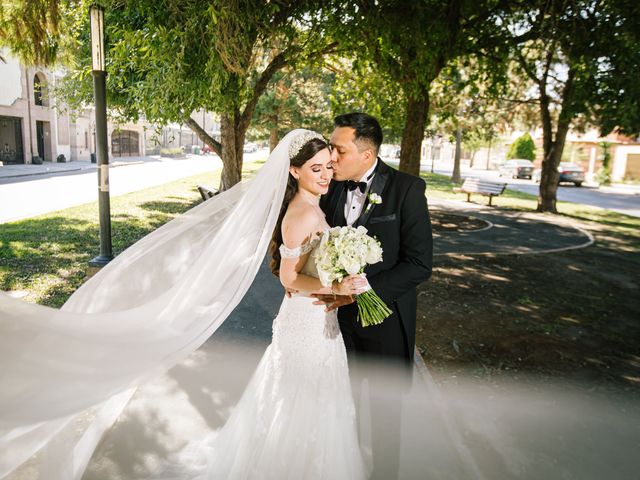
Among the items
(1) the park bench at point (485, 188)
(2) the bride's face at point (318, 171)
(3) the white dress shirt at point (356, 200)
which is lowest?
(1) the park bench at point (485, 188)

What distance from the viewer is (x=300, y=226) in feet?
10.00

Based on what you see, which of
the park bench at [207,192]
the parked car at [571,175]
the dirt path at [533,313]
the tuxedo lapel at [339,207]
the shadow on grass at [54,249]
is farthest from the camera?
the parked car at [571,175]

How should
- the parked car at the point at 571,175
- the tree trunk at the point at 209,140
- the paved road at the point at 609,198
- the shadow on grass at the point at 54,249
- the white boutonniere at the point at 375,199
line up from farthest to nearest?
the parked car at the point at 571,175, the paved road at the point at 609,198, the tree trunk at the point at 209,140, the shadow on grass at the point at 54,249, the white boutonniere at the point at 375,199

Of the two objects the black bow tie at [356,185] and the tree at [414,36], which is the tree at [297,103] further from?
the black bow tie at [356,185]

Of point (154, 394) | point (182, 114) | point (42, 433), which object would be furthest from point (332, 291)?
point (182, 114)

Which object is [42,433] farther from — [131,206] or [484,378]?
[131,206]

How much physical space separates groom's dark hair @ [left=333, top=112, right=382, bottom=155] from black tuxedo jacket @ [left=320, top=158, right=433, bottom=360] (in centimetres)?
21

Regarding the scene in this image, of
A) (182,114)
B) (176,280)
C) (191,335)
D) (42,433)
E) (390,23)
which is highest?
(390,23)

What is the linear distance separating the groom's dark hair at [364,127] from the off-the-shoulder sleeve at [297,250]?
808mm

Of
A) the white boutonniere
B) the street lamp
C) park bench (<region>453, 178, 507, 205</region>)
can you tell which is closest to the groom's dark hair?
the white boutonniere

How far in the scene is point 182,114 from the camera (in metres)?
7.84

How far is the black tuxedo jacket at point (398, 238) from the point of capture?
3.18 m

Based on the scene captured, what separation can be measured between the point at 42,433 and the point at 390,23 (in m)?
8.43

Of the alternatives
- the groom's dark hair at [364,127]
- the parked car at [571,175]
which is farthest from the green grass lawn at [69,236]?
the parked car at [571,175]
